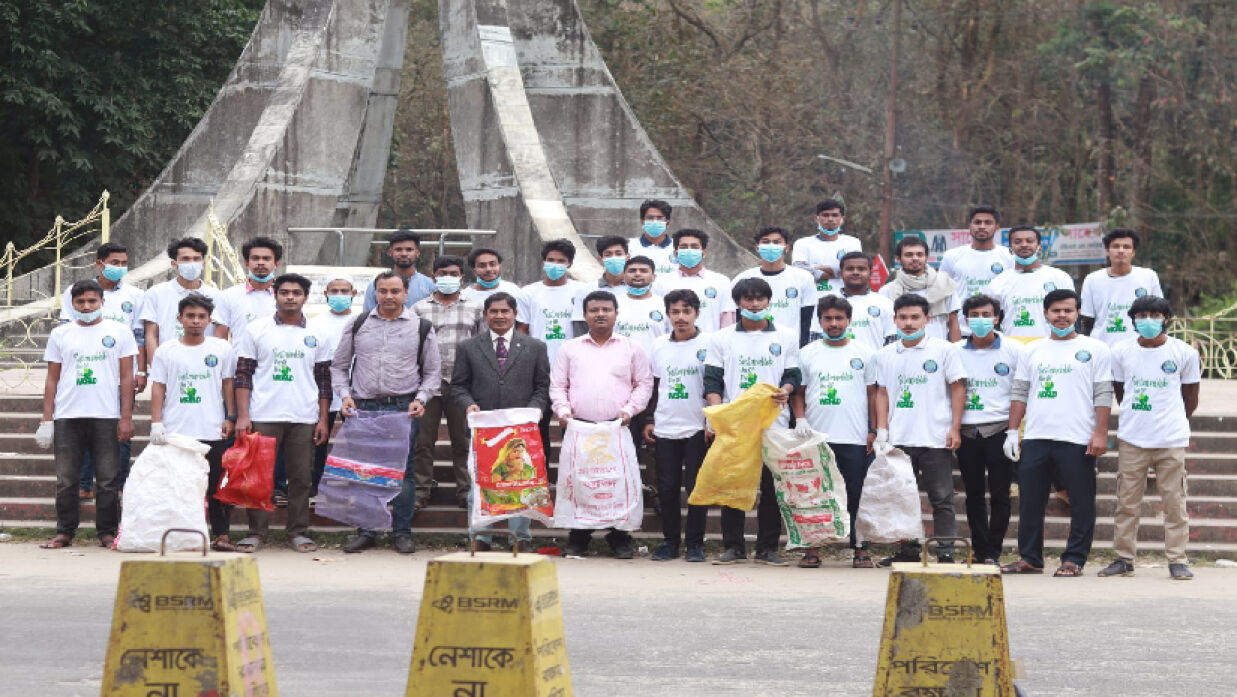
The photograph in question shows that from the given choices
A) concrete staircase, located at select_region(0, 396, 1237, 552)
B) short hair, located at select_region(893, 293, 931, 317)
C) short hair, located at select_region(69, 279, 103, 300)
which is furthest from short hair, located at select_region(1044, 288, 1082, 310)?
short hair, located at select_region(69, 279, 103, 300)

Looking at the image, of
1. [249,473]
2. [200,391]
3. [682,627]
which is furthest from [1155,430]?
[200,391]

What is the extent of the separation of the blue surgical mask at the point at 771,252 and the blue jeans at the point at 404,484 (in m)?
2.77

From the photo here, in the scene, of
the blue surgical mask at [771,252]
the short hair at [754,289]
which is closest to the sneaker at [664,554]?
the short hair at [754,289]

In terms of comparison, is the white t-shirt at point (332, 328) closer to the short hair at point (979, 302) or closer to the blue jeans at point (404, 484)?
the blue jeans at point (404, 484)

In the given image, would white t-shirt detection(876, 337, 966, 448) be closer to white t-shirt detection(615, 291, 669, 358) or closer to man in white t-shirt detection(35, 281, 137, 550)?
white t-shirt detection(615, 291, 669, 358)

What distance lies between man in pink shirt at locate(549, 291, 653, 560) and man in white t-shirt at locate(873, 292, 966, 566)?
1.55m

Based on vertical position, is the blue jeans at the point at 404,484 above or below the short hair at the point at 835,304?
below

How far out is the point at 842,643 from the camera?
7.67 m

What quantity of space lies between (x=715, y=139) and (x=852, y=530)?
84.5 ft

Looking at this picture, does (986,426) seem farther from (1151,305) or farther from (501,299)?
(501,299)

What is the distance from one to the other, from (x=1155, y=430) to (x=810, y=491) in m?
2.16

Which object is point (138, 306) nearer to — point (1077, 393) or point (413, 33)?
point (1077, 393)

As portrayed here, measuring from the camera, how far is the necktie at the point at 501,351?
35.2 feet

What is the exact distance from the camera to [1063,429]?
10094 millimetres
